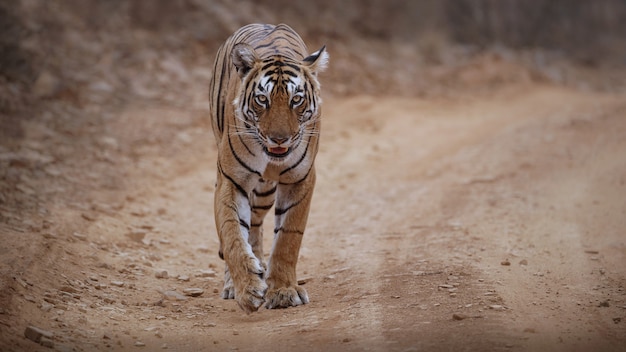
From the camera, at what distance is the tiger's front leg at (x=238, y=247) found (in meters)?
5.04

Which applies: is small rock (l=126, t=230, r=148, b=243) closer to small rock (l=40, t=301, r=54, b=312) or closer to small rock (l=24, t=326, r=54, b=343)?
small rock (l=40, t=301, r=54, b=312)

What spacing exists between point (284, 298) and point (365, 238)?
6.55 feet

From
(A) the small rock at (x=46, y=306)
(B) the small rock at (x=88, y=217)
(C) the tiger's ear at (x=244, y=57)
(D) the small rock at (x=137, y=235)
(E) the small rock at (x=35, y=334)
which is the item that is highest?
(C) the tiger's ear at (x=244, y=57)

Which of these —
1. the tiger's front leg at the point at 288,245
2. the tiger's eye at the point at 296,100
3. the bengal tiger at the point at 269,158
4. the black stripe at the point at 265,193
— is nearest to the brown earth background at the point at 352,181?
the tiger's front leg at the point at 288,245

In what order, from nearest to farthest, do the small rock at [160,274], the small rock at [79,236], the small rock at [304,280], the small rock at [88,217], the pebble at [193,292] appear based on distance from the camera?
the pebble at [193,292]
the small rock at [304,280]
the small rock at [160,274]
the small rock at [79,236]
the small rock at [88,217]

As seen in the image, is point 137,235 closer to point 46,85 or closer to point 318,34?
point 46,85

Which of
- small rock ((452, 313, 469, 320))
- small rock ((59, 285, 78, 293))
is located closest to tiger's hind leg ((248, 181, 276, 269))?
small rock ((59, 285, 78, 293))

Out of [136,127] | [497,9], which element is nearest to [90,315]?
[136,127]

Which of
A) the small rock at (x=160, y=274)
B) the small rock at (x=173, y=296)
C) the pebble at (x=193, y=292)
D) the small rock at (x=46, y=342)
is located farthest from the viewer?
the small rock at (x=160, y=274)

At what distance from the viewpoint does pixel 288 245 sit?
220 inches

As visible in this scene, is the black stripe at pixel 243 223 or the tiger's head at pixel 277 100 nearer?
the tiger's head at pixel 277 100

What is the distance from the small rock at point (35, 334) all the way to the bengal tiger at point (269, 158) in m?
1.16

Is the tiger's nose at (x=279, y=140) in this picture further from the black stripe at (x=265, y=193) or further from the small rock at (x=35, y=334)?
the small rock at (x=35, y=334)

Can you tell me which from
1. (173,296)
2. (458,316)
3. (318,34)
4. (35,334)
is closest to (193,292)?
(173,296)
